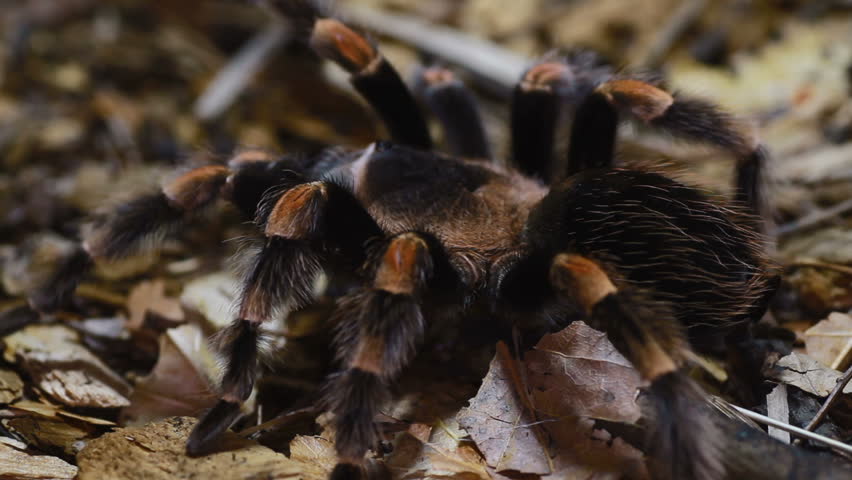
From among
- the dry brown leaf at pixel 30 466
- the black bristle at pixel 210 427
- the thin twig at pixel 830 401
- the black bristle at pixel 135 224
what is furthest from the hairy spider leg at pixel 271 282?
the thin twig at pixel 830 401

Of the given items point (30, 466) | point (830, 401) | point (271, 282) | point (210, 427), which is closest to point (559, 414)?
point (830, 401)

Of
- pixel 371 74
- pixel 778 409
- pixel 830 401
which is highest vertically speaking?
pixel 371 74

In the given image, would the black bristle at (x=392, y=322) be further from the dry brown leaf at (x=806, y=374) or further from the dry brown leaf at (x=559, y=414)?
the dry brown leaf at (x=806, y=374)

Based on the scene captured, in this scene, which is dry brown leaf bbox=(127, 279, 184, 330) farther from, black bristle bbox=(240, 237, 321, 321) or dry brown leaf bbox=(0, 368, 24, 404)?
black bristle bbox=(240, 237, 321, 321)

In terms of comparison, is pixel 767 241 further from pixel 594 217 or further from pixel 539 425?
pixel 539 425

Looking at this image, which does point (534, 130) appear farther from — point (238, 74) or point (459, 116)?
point (238, 74)

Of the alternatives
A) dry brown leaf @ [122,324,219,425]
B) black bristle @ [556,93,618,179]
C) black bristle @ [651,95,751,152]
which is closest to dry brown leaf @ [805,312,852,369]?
black bristle @ [651,95,751,152]
